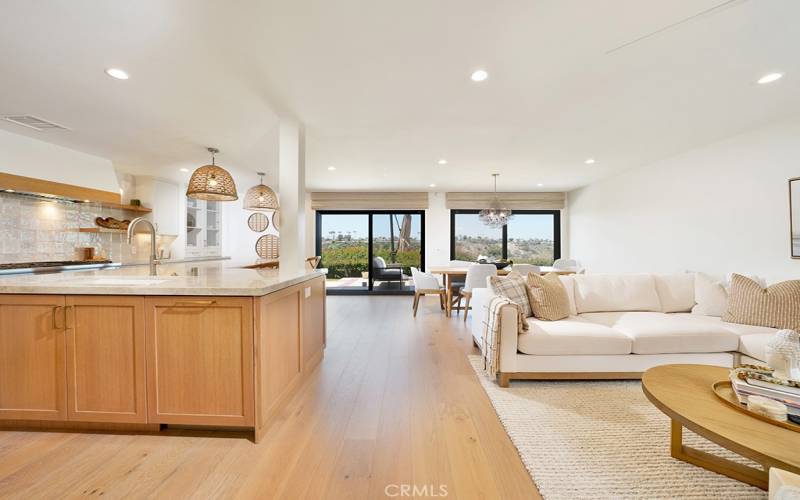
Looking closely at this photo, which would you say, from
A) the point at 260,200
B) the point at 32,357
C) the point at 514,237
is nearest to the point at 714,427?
the point at 32,357

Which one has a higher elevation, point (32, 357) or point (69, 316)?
point (69, 316)

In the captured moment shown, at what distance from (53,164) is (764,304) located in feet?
24.4

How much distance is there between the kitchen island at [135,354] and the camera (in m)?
1.79

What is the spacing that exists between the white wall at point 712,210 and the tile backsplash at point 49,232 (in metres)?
8.12

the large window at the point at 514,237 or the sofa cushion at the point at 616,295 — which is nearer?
the sofa cushion at the point at 616,295

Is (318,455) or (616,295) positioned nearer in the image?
(318,455)

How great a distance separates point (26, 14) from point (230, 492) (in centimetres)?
266

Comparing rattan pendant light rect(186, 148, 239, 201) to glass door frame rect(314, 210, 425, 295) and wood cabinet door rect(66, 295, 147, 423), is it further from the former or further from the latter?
glass door frame rect(314, 210, 425, 295)

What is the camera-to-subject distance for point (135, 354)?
71.3 inches

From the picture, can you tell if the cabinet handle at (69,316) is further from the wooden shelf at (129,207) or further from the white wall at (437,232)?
the white wall at (437,232)

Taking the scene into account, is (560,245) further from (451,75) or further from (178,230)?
(178,230)

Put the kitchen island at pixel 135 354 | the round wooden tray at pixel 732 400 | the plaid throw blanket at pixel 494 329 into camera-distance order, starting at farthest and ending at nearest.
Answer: the plaid throw blanket at pixel 494 329 < the kitchen island at pixel 135 354 < the round wooden tray at pixel 732 400

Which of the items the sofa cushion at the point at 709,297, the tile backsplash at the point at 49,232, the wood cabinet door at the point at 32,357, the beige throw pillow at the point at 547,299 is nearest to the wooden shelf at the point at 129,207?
the tile backsplash at the point at 49,232

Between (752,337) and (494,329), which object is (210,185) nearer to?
(494,329)
